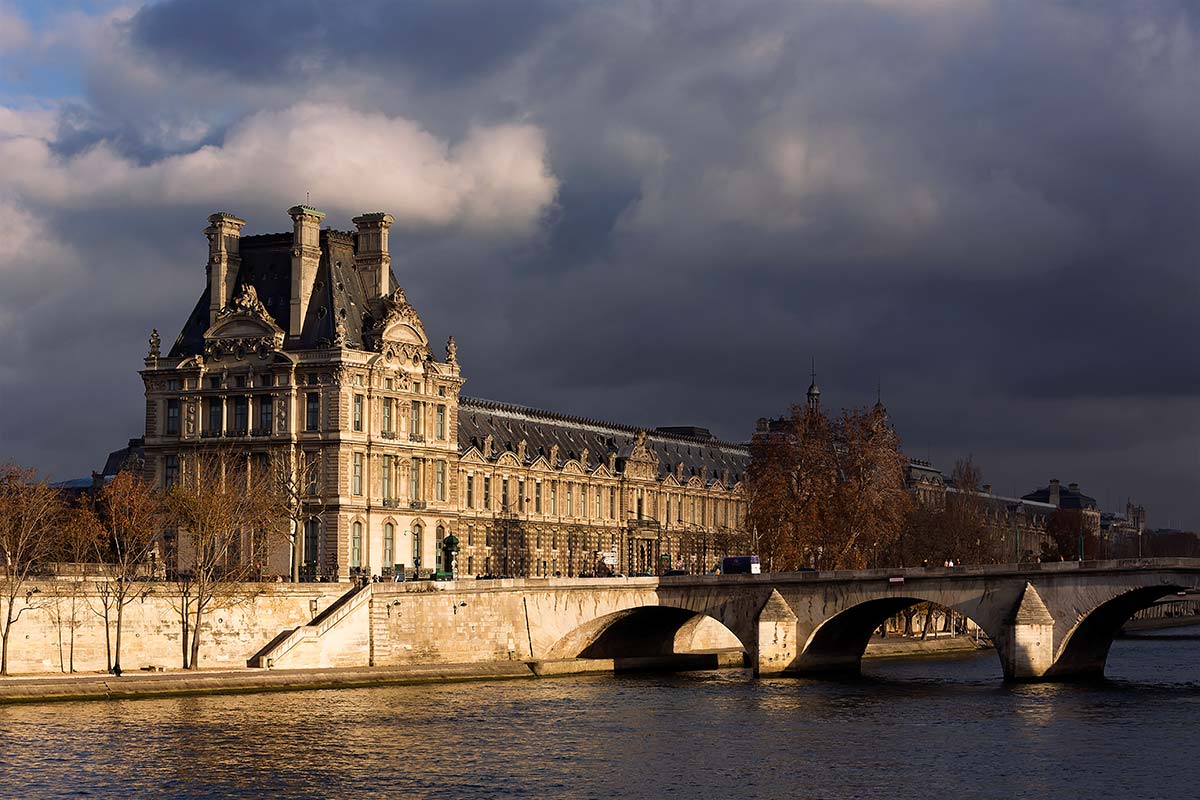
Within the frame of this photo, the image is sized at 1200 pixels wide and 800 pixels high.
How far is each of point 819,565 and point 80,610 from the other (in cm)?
→ 6312

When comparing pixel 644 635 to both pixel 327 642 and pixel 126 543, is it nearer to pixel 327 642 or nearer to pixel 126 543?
pixel 327 642

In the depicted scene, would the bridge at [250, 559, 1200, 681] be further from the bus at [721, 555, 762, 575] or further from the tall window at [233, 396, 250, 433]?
the tall window at [233, 396, 250, 433]

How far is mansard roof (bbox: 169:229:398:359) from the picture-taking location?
128375 millimetres

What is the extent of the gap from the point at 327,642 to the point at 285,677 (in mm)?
8078

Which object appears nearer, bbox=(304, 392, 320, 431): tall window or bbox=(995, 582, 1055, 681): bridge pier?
bbox=(995, 582, 1055, 681): bridge pier

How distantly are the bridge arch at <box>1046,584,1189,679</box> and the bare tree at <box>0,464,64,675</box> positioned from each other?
52352mm

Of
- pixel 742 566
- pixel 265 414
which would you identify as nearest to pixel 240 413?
pixel 265 414

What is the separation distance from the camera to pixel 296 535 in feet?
399

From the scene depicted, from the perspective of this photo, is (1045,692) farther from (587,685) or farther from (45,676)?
(45,676)

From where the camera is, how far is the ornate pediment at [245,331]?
128250mm

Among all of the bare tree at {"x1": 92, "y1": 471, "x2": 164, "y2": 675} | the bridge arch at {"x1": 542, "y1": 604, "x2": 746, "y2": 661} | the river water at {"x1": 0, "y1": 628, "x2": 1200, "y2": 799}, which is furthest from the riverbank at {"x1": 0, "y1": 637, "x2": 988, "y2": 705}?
the bare tree at {"x1": 92, "y1": 471, "x2": 164, "y2": 675}

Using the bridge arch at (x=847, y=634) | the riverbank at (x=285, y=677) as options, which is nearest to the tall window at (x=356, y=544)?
the riverbank at (x=285, y=677)

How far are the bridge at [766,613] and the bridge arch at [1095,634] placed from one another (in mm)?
103

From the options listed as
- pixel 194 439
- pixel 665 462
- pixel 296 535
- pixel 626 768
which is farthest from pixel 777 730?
pixel 665 462
